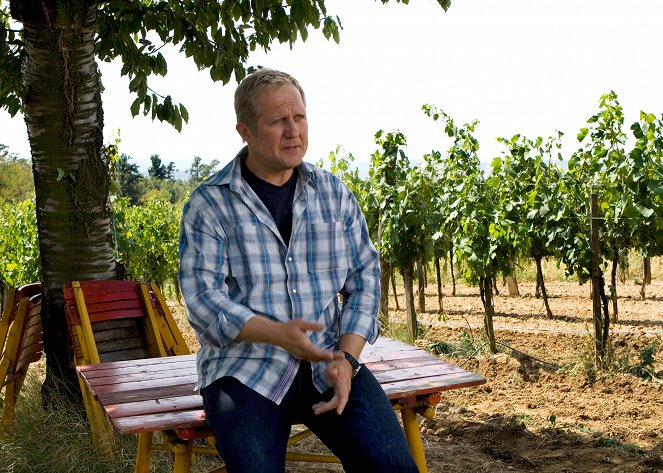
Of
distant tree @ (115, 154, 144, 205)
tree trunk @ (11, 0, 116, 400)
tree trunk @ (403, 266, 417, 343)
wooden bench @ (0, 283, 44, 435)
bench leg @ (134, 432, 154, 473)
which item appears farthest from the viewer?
distant tree @ (115, 154, 144, 205)

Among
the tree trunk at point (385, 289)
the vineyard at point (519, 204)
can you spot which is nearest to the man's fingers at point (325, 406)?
the vineyard at point (519, 204)

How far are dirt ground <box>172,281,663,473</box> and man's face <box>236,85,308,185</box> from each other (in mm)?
1980

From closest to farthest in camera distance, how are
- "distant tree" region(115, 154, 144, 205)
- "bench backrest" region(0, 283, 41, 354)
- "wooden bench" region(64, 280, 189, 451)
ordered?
"wooden bench" region(64, 280, 189, 451)
"bench backrest" region(0, 283, 41, 354)
"distant tree" region(115, 154, 144, 205)

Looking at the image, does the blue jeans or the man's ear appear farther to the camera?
the man's ear

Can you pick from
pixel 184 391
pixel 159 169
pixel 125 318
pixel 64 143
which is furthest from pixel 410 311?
pixel 159 169

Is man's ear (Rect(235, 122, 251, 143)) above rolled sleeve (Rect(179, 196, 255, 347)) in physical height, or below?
above

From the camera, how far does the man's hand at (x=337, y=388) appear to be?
2480 millimetres

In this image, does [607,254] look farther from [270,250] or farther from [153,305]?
[270,250]

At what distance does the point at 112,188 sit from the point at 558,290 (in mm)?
12344

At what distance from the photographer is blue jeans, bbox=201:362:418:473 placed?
7.90 ft

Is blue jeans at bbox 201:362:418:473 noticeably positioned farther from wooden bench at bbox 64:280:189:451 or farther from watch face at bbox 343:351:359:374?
wooden bench at bbox 64:280:189:451

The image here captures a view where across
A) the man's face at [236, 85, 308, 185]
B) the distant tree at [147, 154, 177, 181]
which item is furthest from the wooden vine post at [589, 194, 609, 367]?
the distant tree at [147, 154, 177, 181]

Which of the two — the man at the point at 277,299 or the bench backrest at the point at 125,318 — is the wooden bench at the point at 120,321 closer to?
the bench backrest at the point at 125,318

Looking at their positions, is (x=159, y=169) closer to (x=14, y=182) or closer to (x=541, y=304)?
(x=14, y=182)
